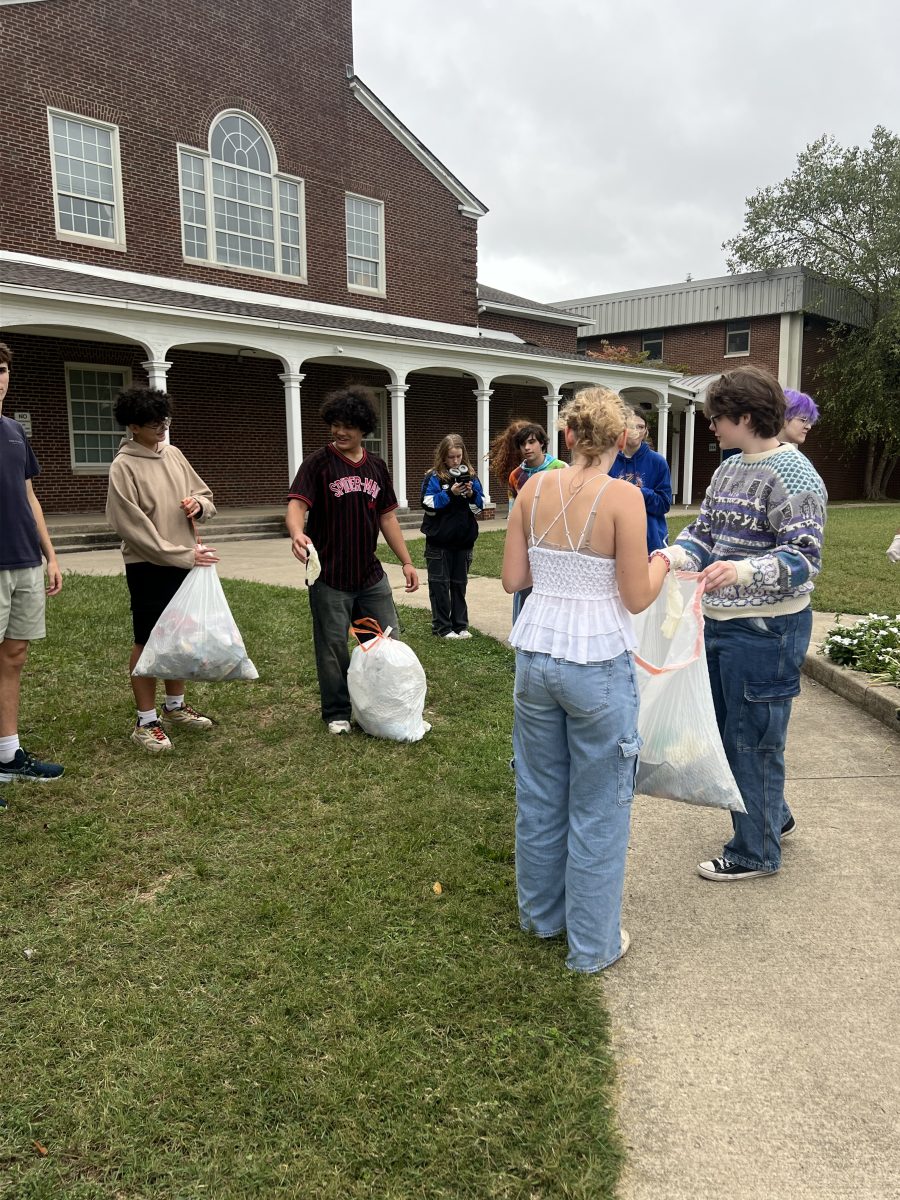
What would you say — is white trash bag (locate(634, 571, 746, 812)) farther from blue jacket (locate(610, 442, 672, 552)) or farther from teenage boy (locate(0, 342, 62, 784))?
teenage boy (locate(0, 342, 62, 784))

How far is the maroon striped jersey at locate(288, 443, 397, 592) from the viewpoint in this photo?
4.64 meters

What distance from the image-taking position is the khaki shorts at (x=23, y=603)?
3914 millimetres

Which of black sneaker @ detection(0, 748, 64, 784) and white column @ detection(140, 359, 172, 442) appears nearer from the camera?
black sneaker @ detection(0, 748, 64, 784)

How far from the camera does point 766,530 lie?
2959mm

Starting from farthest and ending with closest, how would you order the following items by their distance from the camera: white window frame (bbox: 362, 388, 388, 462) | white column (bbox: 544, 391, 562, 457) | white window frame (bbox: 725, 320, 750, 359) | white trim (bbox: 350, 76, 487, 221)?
white window frame (bbox: 725, 320, 750, 359) → white column (bbox: 544, 391, 562, 457) → white window frame (bbox: 362, 388, 388, 462) → white trim (bbox: 350, 76, 487, 221)

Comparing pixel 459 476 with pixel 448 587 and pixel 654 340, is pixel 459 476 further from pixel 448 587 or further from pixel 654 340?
pixel 654 340

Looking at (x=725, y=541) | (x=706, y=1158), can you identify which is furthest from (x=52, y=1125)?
(x=725, y=541)

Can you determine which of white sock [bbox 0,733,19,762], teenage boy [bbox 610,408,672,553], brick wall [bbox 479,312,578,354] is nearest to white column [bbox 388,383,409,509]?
brick wall [bbox 479,312,578,354]

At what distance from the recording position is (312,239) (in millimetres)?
18547

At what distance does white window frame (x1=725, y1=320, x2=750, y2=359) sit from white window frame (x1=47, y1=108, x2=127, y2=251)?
2205 centimetres

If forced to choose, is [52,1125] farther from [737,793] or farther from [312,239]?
[312,239]

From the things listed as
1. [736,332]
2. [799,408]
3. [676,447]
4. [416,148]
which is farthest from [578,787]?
[736,332]

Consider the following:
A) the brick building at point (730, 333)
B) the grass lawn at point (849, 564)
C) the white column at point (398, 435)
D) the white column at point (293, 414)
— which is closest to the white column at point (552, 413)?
the white column at point (398, 435)

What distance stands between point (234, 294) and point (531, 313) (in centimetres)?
996
